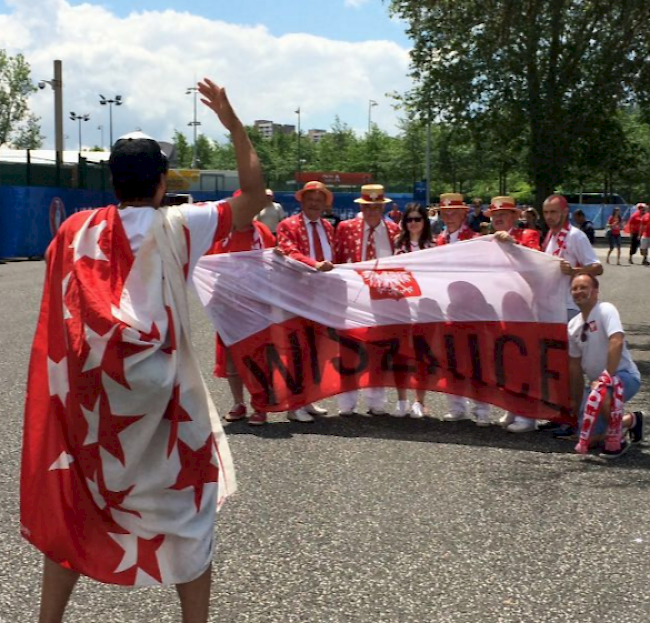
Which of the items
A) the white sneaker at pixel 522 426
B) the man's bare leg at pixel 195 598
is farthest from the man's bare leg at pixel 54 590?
the white sneaker at pixel 522 426

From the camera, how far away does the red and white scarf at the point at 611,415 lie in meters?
6.46

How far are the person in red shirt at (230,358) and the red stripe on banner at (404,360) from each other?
3.4 inches

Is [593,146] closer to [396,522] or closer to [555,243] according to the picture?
[555,243]

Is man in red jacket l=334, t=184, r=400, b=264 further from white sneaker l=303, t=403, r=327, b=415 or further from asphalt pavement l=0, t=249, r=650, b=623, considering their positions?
asphalt pavement l=0, t=249, r=650, b=623

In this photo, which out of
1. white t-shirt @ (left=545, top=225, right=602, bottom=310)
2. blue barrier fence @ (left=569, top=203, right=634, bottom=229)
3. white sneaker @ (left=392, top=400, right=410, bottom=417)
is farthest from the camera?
blue barrier fence @ (left=569, top=203, right=634, bottom=229)

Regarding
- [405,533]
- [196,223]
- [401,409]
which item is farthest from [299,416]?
[196,223]

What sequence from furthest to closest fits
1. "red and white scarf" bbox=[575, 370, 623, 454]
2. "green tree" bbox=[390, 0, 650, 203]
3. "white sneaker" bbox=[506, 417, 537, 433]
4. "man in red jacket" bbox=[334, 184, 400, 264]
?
"green tree" bbox=[390, 0, 650, 203] → "man in red jacket" bbox=[334, 184, 400, 264] → "white sneaker" bbox=[506, 417, 537, 433] → "red and white scarf" bbox=[575, 370, 623, 454]

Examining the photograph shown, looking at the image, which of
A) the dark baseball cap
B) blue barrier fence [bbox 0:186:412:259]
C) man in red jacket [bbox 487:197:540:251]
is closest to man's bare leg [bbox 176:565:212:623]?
the dark baseball cap

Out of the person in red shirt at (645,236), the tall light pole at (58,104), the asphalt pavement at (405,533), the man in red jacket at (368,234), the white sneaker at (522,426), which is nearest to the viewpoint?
the asphalt pavement at (405,533)

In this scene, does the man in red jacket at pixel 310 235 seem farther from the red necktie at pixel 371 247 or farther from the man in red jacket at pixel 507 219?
the man in red jacket at pixel 507 219

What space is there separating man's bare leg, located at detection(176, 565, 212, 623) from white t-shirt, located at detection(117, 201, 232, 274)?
100 centimetres

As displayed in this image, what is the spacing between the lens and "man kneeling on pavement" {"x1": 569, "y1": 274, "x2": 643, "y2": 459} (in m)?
6.49

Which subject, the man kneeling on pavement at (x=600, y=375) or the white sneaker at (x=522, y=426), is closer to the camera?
the man kneeling on pavement at (x=600, y=375)

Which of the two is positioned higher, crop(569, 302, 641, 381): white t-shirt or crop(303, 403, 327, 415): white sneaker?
crop(569, 302, 641, 381): white t-shirt
